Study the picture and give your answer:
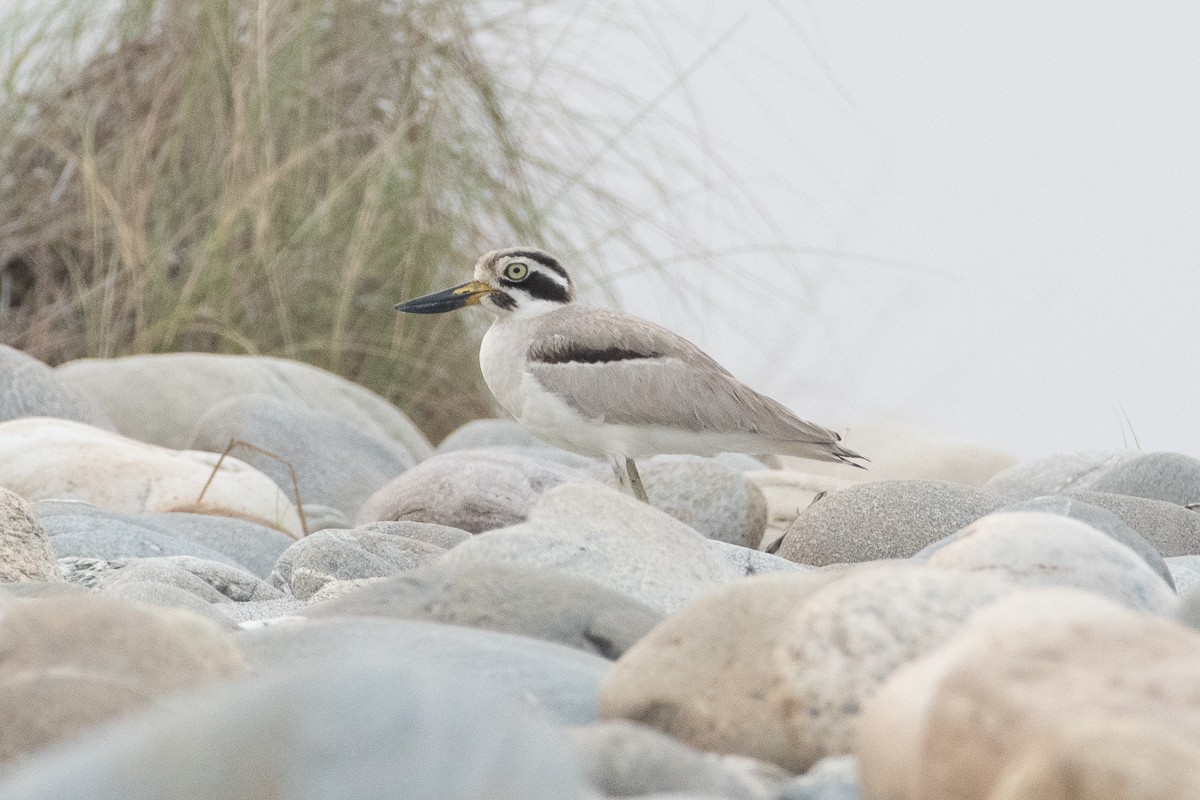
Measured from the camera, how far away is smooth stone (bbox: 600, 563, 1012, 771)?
2.17 m

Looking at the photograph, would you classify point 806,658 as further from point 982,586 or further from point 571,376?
point 571,376

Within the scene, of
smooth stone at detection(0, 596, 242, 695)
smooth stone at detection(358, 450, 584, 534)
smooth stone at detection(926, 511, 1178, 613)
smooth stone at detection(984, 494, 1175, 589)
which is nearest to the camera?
smooth stone at detection(0, 596, 242, 695)

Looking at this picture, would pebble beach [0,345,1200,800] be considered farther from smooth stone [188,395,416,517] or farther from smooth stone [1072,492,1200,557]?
smooth stone [188,395,416,517]

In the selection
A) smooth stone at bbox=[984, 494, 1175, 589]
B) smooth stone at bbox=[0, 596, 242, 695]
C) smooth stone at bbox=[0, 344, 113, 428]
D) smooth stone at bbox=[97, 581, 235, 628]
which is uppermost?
smooth stone at bbox=[0, 596, 242, 695]

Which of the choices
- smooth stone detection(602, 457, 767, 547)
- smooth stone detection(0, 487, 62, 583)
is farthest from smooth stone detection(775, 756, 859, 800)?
smooth stone detection(602, 457, 767, 547)

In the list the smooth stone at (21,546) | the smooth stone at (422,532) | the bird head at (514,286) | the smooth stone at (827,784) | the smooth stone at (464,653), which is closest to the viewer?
the smooth stone at (827,784)

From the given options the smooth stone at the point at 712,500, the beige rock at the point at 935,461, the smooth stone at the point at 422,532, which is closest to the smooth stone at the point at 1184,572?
the smooth stone at the point at 712,500

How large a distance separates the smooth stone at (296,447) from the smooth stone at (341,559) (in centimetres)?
252

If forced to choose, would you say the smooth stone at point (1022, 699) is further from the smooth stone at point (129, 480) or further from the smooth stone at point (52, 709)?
the smooth stone at point (129, 480)

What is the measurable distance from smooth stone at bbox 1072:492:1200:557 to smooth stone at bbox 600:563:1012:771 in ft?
9.64

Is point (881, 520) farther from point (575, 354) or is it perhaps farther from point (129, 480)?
point (129, 480)

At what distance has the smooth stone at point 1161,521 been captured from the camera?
4988mm

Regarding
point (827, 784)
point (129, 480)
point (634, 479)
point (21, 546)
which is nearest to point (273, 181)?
point (129, 480)

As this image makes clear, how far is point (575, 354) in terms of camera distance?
526 cm
